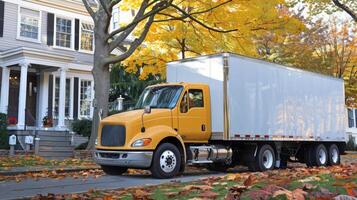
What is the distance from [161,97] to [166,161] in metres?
2.13

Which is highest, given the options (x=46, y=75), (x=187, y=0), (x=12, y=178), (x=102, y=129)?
(x=187, y=0)

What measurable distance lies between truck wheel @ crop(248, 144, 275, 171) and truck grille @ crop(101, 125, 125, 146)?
16.0 ft

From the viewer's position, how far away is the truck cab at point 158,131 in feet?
41.0

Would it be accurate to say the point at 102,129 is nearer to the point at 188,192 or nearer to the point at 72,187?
the point at 72,187

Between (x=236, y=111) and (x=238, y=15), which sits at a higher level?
(x=238, y=15)

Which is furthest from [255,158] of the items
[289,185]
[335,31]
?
[335,31]

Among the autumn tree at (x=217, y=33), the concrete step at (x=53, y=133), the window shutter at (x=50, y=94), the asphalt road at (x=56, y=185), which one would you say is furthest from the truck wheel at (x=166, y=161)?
the window shutter at (x=50, y=94)

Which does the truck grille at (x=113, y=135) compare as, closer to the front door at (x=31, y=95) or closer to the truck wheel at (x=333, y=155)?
the truck wheel at (x=333, y=155)

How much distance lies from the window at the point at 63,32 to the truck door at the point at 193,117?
1578cm

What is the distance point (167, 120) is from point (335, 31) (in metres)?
22.1

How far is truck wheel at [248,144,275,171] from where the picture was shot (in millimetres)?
15367

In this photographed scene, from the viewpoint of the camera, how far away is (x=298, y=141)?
1741cm

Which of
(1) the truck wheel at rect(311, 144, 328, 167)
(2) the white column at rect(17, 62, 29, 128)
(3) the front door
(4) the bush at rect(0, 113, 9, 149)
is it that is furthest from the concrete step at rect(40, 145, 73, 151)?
(1) the truck wheel at rect(311, 144, 328, 167)

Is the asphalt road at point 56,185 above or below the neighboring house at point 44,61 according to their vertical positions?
below
